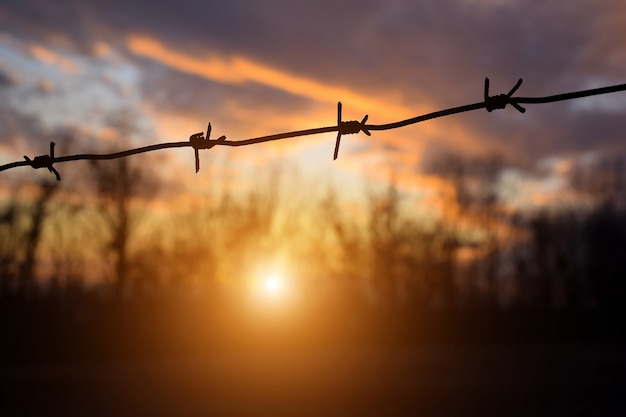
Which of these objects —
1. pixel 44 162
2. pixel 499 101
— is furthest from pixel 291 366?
pixel 499 101

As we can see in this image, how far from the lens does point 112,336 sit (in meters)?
25.4

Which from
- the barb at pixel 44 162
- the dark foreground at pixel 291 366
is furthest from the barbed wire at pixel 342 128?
the dark foreground at pixel 291 366

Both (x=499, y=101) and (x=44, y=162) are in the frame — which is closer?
(x=499, y=101)

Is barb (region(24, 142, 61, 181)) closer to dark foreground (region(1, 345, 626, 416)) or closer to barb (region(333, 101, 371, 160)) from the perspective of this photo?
barb (region(333, 101, 371, 160))

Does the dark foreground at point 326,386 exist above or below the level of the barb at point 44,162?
below

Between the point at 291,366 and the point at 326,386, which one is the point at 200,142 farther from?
the point at 291,366

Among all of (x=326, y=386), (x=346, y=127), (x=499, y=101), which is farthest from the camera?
(x=326, y=386)

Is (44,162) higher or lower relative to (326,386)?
higher

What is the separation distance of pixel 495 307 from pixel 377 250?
6412mm

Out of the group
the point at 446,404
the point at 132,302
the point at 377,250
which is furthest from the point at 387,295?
the point at 446,404

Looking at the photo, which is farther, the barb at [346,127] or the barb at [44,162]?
the barb at [44,162]

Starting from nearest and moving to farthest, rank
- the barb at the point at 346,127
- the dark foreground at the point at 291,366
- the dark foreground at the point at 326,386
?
the barb at the point at 346,127, the dark foreground at the point at 326,386, the dark foreground at the point at 291,366

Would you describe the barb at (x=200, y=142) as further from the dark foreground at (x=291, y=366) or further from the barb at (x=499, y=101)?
the dark foreground at (x=291, y=366)

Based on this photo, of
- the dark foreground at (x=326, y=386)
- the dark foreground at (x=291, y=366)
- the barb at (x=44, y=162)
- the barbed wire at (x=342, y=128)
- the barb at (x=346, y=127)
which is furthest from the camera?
the dark foreground at (x=291, y=366)
